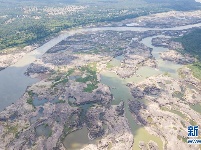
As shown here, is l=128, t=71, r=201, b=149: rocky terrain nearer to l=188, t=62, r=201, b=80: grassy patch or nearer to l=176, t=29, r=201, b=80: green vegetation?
l=188, t=62, r=201, b=80: grassy patch

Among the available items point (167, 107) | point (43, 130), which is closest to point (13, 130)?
point (43, 130)

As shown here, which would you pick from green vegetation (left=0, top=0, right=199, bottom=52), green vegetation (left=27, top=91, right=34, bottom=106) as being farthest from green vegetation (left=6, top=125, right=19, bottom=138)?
green vegetation (left=0, top=0, right=199, bottom=52)

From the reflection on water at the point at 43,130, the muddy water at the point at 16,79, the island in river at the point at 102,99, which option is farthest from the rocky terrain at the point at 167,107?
the muddy water at the point at 16,79

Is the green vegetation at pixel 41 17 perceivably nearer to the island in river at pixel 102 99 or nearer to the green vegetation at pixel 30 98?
the island in river at pixel 102 99

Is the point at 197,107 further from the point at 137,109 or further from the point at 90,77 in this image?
the point at 90,77

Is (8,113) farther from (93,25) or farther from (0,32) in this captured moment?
(93,25)

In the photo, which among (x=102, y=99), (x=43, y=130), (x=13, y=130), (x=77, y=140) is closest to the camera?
(x=77, y=140)

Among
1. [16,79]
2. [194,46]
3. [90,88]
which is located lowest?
[194,46]
